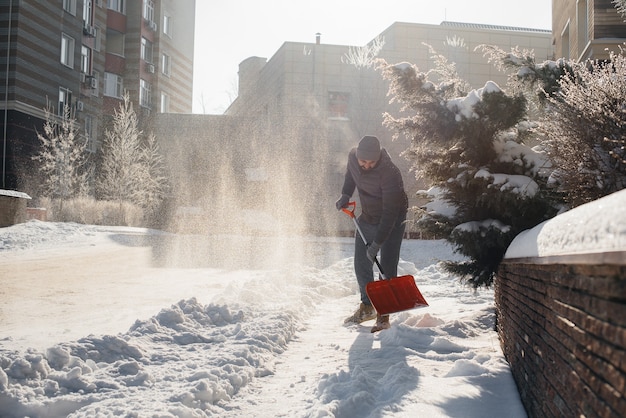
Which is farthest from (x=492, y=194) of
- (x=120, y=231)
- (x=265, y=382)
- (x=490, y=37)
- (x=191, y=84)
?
(x=191, y=84)

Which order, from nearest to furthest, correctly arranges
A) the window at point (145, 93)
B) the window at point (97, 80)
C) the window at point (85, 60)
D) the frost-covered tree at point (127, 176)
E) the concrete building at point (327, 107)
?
1. the frost-covered tree at point (127, 176)
2. the window at point (85, 60)
3. the concrete building at point (327, 107)
4. the window at point (97, 80)
5. the window at point (145, 93)

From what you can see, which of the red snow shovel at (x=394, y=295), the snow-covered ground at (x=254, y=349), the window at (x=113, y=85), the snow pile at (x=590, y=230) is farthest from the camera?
the window at (x=113, y=85)

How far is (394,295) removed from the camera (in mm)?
5168

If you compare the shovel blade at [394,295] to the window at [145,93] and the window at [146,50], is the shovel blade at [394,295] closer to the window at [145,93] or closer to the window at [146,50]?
the window at [145,93]

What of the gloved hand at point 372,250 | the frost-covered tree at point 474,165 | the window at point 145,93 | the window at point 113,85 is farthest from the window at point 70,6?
the gloved hand at point 372,250

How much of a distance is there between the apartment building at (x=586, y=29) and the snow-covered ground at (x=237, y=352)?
15.9ft

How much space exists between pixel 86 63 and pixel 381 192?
1029 inches

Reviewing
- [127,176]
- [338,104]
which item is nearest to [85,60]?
[127,176]

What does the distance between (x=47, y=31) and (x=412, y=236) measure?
17.2 metres

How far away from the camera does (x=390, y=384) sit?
3.46 m

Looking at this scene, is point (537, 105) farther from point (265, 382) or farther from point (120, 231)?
point (120, 231)

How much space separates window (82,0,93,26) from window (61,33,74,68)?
84.0 inches

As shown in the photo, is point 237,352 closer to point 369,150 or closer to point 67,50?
point 369,150

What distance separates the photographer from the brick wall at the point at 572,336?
59.2 inches
